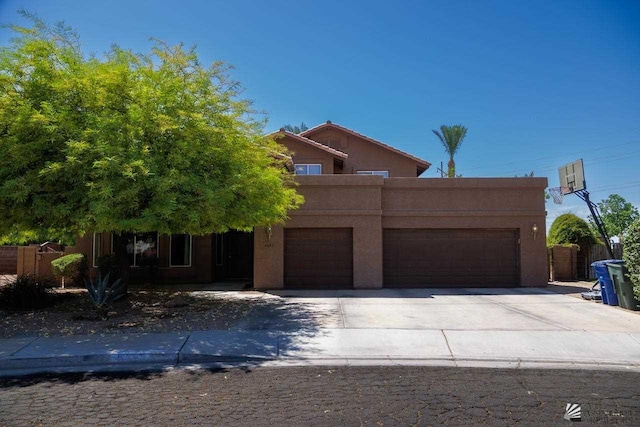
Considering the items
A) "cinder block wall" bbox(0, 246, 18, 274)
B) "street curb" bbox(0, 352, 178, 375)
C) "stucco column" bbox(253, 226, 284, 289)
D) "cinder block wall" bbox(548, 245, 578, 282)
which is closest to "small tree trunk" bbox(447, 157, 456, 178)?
"cinder block wall" bbox(548, 245, 578, 282)

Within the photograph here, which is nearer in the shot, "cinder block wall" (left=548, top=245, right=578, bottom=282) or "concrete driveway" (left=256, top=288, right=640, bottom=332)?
"concrete driveway" (left=256, top=288, right=640, bottom=332)

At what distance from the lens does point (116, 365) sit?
7344 mm

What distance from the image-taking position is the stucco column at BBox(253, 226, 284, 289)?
15.8 meters

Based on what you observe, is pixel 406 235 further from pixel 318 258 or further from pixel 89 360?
pixel 89 360

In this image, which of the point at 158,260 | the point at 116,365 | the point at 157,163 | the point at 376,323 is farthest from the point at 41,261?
the point at 376,323

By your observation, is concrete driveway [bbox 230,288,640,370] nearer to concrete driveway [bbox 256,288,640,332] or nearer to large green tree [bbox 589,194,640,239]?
concrete driveway [bbox 256,288,640,332]

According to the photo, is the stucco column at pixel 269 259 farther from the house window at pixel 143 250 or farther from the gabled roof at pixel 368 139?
the gabled roof at pixel 368 139

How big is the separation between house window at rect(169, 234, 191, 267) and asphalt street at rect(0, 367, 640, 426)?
11.3m

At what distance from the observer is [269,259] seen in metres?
15.9

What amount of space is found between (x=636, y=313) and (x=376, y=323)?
6.52 m

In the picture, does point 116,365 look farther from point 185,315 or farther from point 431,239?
point 431,239

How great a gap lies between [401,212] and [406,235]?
2.76ft

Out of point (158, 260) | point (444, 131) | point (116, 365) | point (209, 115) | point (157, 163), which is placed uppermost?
point (444, 131)

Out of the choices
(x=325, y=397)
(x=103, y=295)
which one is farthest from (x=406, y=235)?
(x=325, y=397)
